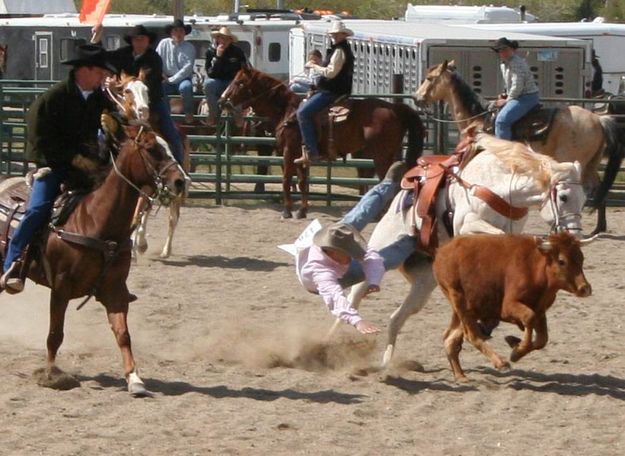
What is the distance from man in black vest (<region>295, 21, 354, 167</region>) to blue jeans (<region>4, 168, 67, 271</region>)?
7.59 m

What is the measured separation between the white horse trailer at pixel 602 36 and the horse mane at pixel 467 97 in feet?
35.6

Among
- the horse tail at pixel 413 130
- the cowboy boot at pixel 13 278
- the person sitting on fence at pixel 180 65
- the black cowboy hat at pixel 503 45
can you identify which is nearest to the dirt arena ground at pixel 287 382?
the cowboy boot at pixel 13 278

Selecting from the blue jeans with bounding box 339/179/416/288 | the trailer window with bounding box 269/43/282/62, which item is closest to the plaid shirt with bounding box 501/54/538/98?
the blue jeans with bounding box 339/179/416/288

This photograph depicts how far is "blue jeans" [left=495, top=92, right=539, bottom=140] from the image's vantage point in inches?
576

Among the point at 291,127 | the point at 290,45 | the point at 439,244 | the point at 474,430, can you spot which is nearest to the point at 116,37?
the point at 290,45

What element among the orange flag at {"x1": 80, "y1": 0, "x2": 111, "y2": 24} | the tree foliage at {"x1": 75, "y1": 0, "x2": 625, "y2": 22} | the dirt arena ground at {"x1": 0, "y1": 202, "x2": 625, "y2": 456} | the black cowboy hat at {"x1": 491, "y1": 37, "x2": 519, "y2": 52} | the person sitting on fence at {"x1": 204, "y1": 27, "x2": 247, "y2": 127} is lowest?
the dirt arena ground at {"x1": 0, "y1": 202, "x2": 625, "y2": 456}

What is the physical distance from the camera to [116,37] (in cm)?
2717

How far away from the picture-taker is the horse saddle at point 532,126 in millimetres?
Answer: 14727

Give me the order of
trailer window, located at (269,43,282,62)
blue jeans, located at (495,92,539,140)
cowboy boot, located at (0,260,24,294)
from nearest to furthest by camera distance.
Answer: cowboy boot, located at (0,260,24,294) < blue jeans, located at (495,92,539,140) < trailer window, located at (269,43,282,62)

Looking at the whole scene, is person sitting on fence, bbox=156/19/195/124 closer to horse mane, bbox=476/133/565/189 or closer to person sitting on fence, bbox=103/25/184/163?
person sitting on fence, bbox=103/25/184/163

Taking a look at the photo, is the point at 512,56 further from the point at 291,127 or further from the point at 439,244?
the point at 439,244

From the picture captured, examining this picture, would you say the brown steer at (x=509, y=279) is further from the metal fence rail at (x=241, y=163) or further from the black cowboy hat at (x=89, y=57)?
the metal fence rail at (x=241, y=163)

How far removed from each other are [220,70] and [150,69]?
14.3 feet

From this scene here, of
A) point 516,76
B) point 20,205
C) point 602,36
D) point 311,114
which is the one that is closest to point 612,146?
point 516,76
